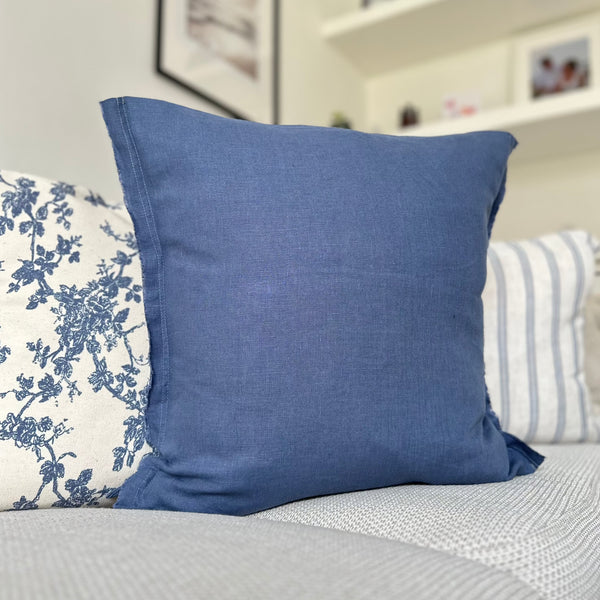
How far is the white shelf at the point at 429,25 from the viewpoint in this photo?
2305 mm

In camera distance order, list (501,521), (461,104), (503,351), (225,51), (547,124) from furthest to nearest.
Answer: (461,104) → (547,124) → (225,51) → (503,351) → (501,521)

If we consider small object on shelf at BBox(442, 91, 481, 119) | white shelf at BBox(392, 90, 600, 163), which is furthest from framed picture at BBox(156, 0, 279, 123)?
small object on shelf at BBox(442, 91, 481, 119)

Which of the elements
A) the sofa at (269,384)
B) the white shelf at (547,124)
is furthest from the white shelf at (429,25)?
the sofa at (269,384)

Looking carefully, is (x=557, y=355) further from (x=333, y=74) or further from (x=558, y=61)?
(x=333, y=74)

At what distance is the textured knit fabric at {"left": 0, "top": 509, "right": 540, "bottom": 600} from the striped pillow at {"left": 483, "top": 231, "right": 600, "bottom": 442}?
718mm

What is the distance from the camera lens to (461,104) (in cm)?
249

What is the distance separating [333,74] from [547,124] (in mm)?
851

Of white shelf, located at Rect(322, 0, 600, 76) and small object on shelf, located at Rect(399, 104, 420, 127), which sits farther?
small object on shelf, located at Rect(399, 104, 420, 127)

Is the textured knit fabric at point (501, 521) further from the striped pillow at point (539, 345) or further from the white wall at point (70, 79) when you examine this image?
the white wall at point (70, 79)

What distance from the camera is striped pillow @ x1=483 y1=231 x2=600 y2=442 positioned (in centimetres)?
118

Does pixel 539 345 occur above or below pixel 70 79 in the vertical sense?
below

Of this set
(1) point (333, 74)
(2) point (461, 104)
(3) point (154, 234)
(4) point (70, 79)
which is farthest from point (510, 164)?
(3) point (154, 234)

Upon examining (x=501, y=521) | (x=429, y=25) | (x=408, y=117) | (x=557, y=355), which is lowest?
(x=501, y=521)

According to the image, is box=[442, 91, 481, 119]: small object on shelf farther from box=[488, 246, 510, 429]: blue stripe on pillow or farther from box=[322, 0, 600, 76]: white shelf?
box=[488, 246, 510, 429]: blue stripe on pillow
